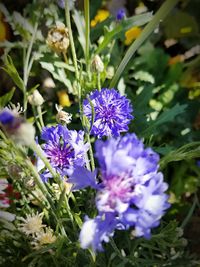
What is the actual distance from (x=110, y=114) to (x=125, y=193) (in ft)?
0.49

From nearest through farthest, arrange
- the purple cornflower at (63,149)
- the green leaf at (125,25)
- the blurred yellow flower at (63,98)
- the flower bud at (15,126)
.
→ the flower bud at (15,126)
the purple cornflower at (63,149)
the green leaf at (125,25)
the blurred yellow flower at (63,98)

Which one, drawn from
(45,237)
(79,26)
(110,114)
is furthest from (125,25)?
(45,237)

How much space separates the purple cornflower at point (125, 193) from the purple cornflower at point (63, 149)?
0.09m

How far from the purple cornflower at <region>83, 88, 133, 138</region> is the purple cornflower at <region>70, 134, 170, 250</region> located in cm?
12

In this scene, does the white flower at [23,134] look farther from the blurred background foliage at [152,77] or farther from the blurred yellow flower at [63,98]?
the blurred yellow flower at [63,98]

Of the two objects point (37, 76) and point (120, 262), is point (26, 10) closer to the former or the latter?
point (37, 76)

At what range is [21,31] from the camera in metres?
0.70

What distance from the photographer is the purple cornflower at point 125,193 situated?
419 millimetres

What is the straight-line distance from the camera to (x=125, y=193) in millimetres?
433

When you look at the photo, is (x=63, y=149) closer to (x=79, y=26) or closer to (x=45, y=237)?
(x=45, y=237)

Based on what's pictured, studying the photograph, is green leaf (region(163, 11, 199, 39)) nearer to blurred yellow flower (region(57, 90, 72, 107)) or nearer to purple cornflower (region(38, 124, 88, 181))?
blurred yellow flower (region(57, 90, 72, 107))

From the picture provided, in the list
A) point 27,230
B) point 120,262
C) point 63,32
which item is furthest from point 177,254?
point 63,32

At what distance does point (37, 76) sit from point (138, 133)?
0.24m

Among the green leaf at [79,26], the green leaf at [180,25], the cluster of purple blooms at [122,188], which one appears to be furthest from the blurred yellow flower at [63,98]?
the cluster of purple blooms at [122,188]
